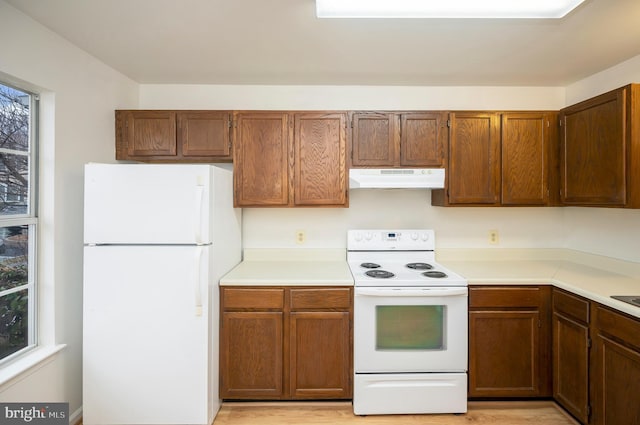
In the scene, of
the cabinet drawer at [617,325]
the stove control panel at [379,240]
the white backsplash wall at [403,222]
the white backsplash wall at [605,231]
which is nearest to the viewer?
the cabinet drawer at [617,325]

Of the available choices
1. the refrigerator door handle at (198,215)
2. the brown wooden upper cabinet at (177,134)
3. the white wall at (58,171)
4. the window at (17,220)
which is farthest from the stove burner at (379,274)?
the window at (17,220)

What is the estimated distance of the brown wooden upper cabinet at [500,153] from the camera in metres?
2.53

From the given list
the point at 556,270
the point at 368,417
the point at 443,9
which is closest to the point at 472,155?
the point at 556,270

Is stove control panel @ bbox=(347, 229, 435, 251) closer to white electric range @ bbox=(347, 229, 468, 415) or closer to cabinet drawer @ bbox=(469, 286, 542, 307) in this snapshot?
white electric range @ bbox=(347, 229, 468, 415)

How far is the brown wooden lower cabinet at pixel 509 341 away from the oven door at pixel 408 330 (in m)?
0.11

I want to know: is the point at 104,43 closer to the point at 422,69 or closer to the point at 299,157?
the point at 299,157

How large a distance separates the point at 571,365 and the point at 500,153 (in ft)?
4.88

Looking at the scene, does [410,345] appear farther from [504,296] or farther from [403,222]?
[403,222]

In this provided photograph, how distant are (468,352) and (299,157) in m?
1.80

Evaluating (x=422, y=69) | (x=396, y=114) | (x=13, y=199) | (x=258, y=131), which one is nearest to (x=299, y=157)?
(x=258, y=131)

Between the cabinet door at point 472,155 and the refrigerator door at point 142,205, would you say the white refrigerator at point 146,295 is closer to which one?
the refrigerator door at point 142,205

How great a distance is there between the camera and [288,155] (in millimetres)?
2508

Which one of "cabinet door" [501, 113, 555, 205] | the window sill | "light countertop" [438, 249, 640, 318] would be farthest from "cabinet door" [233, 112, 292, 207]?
"cabinet door" [501, 113, 555, 205]

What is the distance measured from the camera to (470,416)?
2164 millimetres
